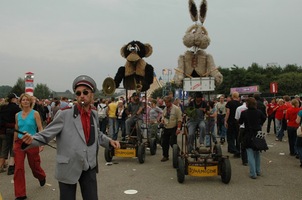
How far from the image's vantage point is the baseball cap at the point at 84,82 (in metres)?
3.55

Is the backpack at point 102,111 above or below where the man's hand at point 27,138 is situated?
above

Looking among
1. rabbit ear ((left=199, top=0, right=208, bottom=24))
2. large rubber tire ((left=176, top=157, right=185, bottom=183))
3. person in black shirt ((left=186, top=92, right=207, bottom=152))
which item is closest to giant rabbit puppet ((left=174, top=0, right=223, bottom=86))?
rabbit ear ((left=199, top=0, right=208, bottom=24))

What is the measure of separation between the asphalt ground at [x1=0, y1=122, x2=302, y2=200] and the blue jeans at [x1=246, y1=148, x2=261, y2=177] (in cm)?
13

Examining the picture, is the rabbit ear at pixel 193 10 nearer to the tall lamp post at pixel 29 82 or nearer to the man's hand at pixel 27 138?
the tall lamp post at pixel 29 82

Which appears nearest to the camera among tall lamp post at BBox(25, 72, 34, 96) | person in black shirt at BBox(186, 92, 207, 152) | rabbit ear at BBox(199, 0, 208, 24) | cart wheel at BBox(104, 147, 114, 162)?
person in black shirt at BBox(186, 92, 207, 152)

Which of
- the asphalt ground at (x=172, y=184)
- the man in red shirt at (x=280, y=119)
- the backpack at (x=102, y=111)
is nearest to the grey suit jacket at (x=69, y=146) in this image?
the asphalt ground at (x=172, y=184)

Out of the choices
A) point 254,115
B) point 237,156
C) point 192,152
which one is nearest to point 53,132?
point 192,152

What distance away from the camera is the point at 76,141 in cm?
340

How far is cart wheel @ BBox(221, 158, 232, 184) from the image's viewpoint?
645 centimetres

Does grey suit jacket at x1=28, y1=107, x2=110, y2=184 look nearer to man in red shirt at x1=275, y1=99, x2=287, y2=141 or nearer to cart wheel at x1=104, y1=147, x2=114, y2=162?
cart wheel at x1=104, y1=147, x2=114, y2=162

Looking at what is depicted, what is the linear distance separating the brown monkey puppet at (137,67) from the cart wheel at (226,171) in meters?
4.48

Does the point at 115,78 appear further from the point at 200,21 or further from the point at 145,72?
the point at 200,21

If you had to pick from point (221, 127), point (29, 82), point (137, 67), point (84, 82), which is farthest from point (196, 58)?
point (84, 82)

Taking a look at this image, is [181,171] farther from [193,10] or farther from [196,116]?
[193,10]
